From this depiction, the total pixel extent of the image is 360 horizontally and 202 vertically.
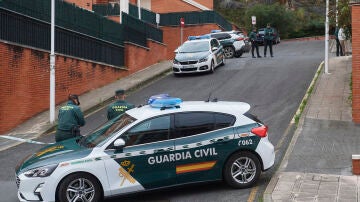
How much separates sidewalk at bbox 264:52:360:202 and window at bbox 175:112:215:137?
4.64 ft

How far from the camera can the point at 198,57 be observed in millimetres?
23297

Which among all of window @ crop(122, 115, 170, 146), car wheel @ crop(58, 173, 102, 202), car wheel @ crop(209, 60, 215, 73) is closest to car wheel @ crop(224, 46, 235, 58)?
car wheel @ crop(209, 60, 215, 73)

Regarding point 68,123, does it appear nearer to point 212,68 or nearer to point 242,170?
point 242,170

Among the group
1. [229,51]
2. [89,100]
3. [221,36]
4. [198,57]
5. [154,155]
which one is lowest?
[154,155]

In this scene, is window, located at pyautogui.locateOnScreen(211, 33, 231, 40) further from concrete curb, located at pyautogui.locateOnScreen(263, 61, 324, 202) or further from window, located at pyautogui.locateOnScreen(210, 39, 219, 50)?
concrete curb, located at pyautogui.locateOnScreen(263, 61, 324, 202)

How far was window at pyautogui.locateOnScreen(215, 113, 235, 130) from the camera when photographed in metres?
8.98

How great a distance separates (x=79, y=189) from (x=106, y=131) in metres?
1.18

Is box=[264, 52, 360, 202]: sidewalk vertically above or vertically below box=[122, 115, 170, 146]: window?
below

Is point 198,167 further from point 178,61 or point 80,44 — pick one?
point 178,61

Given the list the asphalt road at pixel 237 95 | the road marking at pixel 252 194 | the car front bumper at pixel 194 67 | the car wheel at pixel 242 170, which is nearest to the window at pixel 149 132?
the asphalt road at pixel 237 95

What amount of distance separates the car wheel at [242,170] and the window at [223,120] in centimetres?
52

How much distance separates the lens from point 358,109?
13.5 meters

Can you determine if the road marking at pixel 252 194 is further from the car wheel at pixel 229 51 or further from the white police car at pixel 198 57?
the car wheel at pixel 229 51

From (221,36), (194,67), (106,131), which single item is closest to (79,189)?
(106,131)
